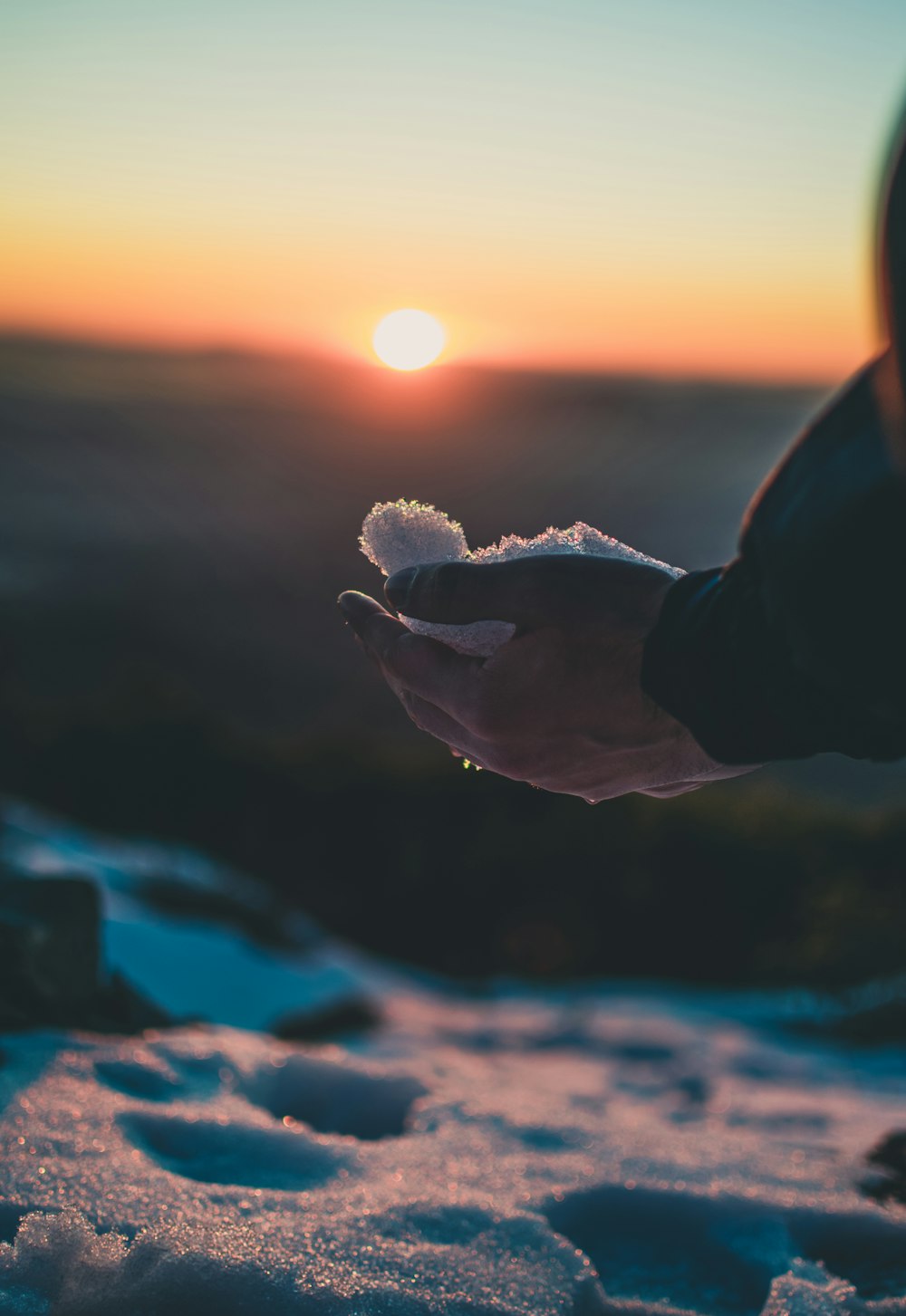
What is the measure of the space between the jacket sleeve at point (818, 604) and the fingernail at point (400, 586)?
39cm

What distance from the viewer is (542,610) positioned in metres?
1.50

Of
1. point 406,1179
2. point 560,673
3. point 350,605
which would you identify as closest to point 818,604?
point 560,673

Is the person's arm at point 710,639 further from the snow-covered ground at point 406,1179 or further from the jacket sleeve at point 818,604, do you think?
the snow-covered ground at point 406,1179

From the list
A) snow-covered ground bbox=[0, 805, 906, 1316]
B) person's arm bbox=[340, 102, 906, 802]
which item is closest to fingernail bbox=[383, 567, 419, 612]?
person's arm bbox=[340, 102, 906, 802]

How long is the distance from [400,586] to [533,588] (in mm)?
237

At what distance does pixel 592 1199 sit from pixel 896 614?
1.35 m

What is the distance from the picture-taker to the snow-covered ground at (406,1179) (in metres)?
1.56

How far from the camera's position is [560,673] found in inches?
59.0

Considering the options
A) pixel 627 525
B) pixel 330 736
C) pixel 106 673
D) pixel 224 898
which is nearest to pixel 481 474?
pixel 627 525

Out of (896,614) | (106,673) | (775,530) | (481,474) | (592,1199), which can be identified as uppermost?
(481,474)

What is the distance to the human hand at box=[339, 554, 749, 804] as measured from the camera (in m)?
1.50

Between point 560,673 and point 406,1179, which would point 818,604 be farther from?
point 406,1179

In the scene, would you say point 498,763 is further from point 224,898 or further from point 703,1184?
point 224,898

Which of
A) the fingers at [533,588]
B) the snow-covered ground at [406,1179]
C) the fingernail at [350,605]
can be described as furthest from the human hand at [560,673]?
the snow-covered ground at [406,1179]
